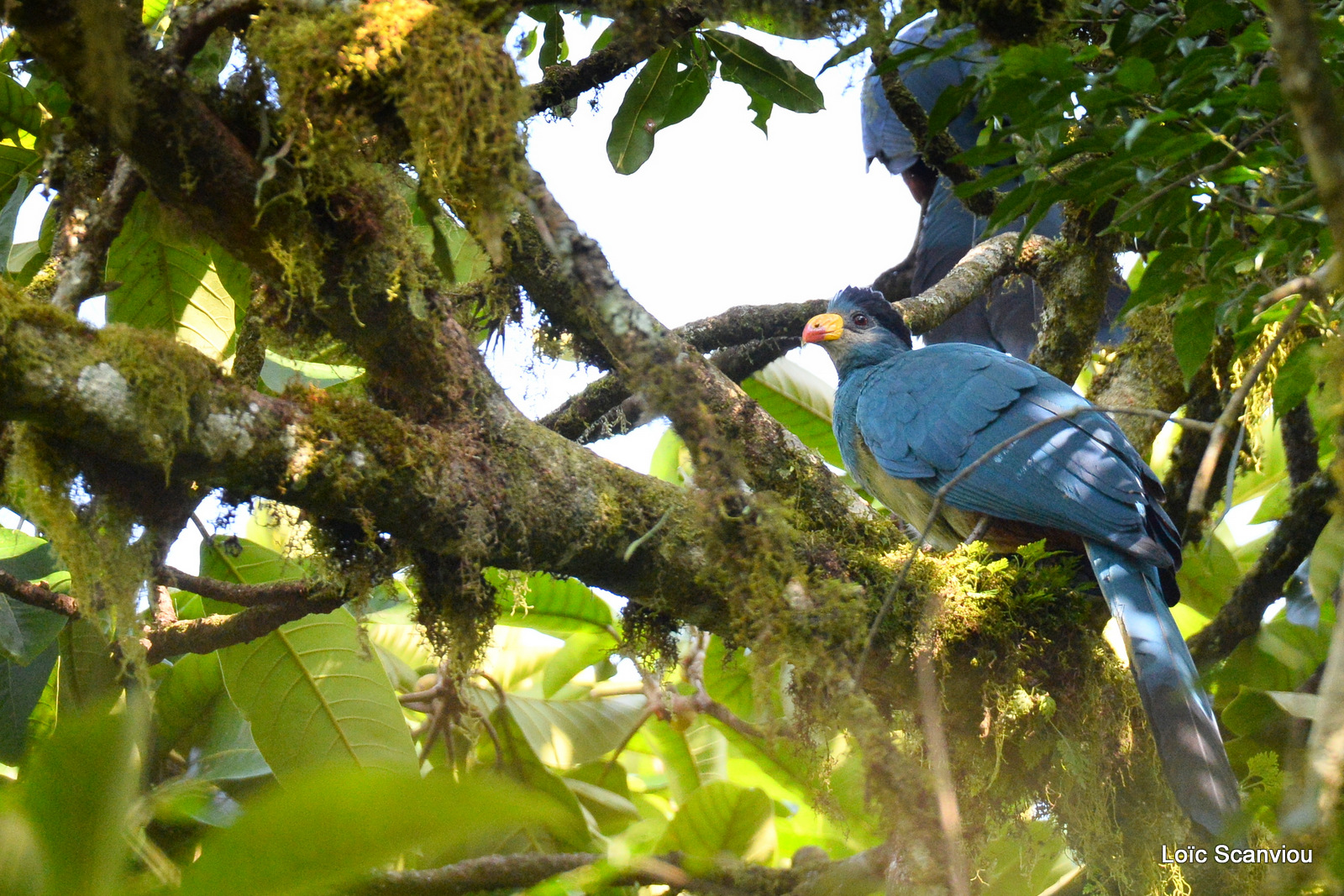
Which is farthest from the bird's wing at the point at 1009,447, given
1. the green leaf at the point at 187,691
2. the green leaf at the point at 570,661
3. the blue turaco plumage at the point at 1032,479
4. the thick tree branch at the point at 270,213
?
the green leaf at the point at 187,691

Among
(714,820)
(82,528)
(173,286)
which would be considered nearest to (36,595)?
(173,286)

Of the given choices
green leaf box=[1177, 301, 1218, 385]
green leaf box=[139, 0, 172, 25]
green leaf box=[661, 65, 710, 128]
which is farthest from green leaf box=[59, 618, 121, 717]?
green leaf box=[1177, 301, 1218, 385]

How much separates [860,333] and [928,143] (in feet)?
3.07

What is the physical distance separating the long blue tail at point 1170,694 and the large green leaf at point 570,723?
1757 millimetres

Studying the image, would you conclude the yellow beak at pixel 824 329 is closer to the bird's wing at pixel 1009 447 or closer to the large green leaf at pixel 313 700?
the bird's wing at pixel 1009 447

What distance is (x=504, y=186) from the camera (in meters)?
1.69

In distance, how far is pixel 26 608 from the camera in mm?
2609

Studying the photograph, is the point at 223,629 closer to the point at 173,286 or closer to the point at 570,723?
the point at 173,286

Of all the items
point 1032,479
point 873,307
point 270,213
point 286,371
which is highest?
point 873,307

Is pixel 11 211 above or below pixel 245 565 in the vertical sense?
above

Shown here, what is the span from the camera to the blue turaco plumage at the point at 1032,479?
2445 mm

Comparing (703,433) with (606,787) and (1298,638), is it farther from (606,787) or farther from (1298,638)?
(1298,638)

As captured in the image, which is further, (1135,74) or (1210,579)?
(1210,579)

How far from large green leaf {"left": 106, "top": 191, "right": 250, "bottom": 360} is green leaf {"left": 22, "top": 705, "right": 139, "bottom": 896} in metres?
1.81
